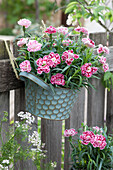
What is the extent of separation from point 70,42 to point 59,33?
8cm

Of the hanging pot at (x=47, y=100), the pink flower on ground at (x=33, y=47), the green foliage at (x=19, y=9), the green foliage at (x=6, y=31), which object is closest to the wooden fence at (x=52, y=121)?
the hanging pot at (x=47, y=100)

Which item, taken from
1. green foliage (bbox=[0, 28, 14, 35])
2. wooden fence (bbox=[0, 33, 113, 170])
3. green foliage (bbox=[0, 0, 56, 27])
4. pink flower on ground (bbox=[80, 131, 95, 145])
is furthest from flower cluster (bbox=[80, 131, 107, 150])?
green foliage (bbox=[0, 0, 56, 27])

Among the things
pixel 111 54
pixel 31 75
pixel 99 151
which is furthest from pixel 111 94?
pixel 31 75

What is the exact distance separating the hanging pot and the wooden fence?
0.11 metres

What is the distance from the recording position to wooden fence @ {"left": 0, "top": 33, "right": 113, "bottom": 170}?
1.35 m

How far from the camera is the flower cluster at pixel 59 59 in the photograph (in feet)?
3.83

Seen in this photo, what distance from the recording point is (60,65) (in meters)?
1.25

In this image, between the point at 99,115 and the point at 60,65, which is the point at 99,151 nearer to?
the point at 99,115

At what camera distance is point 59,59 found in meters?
Result: 1.19

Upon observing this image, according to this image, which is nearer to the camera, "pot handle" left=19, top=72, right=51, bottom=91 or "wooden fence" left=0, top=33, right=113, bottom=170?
"pot handle" left=19, top=72, right=51, bottom=91

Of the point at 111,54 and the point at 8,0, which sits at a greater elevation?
the point at 8,0

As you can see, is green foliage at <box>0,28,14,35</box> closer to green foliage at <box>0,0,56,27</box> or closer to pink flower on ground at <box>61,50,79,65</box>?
green foliage at <box>0,0,56,27</box>

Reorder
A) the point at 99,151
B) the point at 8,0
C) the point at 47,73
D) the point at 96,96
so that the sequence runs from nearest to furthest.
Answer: the point at 47,73
the point at 99,151
the point at 96,96
the point at 8,0

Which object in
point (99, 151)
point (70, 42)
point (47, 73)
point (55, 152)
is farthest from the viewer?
point (55, 152)
